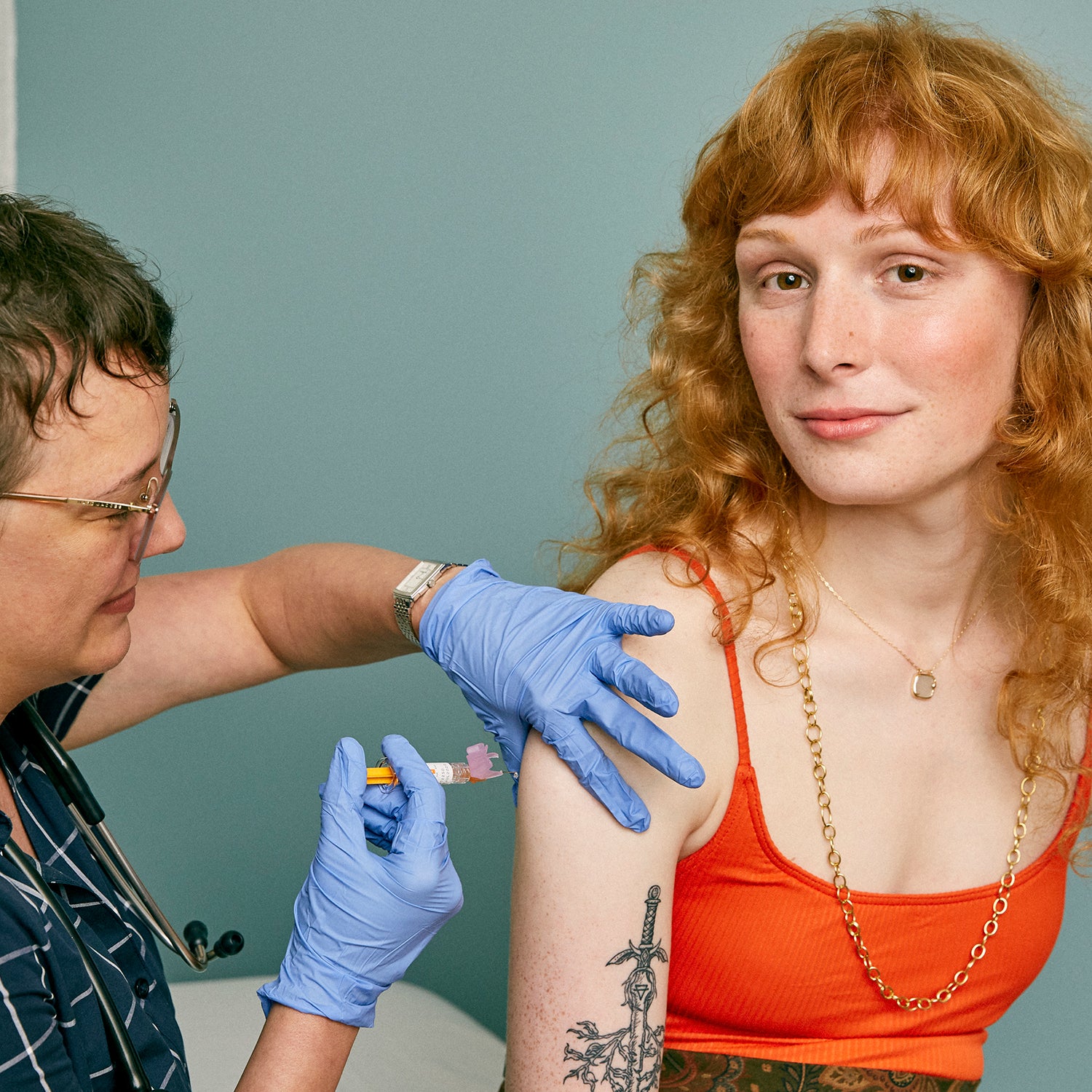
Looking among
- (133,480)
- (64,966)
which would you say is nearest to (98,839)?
(64,966)

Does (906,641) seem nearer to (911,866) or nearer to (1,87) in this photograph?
(911,866)

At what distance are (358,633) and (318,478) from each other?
78 centimetres

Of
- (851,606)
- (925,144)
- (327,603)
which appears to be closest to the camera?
(925,144)

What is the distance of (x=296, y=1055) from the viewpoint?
3.59 ft

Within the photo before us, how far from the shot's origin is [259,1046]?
3.61ft

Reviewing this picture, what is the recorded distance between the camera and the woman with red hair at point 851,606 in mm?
1120

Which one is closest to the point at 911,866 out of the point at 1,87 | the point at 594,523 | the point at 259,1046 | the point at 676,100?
the point at 259,1046

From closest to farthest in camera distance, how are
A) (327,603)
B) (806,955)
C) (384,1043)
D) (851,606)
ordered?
1. (806,955)
2. (851,606)
3. (327,603)
4. (384,1043)

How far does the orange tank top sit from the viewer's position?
1.21m

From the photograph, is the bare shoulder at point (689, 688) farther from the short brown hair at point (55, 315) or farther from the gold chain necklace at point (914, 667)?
the short brown hair at point (55, 315)

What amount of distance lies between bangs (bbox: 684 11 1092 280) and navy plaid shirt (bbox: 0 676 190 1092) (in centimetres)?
99

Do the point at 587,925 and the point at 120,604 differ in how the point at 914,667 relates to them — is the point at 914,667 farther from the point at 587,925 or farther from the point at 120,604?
the point at 120,604

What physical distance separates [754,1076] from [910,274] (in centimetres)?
88

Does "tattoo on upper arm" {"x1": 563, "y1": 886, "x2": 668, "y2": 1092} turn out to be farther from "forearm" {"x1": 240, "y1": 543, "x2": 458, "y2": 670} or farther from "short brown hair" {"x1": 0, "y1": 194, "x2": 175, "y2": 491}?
"short brown hair" {"x1": 0, "y1": 194, "x2": 175, "y2": 491}
